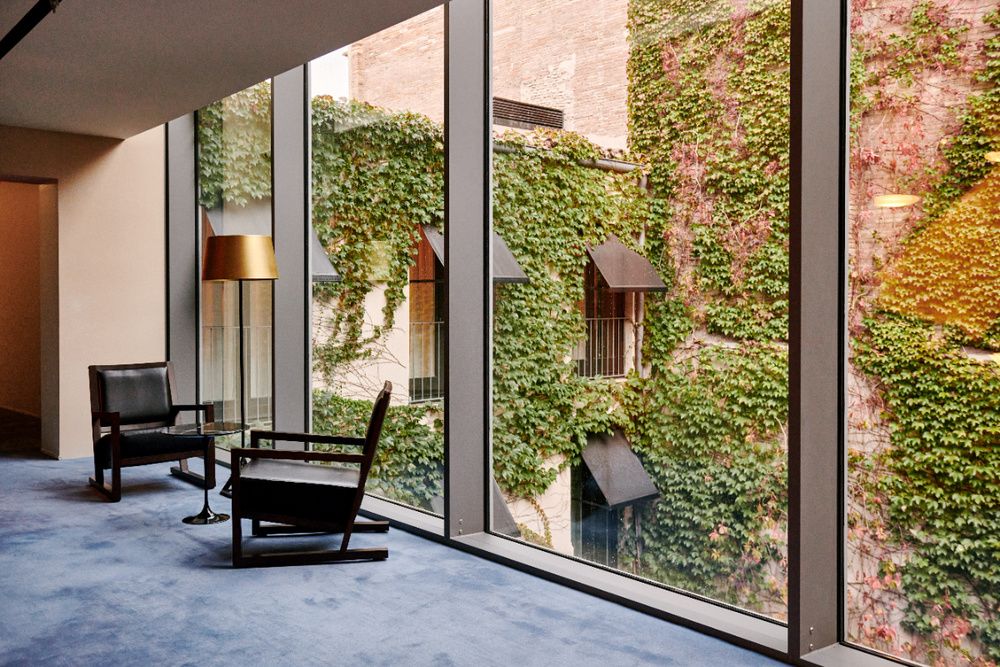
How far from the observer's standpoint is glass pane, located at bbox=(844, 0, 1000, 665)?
260 cm

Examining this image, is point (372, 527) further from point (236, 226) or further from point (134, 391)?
point (236, 226)

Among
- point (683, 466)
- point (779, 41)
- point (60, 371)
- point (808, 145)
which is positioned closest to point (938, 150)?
point (808, 145)

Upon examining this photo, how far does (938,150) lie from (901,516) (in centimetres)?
128

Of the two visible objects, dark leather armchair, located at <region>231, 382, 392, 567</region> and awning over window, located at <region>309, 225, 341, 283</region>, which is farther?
awning over window, located at <region>309, 225, 341, 283</region>

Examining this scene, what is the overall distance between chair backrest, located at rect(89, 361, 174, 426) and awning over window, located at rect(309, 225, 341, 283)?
1.47 m

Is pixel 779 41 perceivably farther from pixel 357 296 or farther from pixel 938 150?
pixel 357 296

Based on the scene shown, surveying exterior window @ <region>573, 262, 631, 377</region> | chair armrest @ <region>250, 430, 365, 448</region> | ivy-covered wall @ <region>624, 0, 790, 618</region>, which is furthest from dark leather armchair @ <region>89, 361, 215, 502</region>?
ivy-covered wall @ <region>624, 0, 790, 618</region>

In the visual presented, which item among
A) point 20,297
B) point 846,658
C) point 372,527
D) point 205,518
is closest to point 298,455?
point 372,527

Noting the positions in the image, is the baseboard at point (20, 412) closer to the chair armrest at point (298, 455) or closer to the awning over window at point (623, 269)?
the chair armrest at point (298, 455)

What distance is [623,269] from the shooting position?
3818mm

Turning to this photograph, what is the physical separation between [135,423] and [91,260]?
1.95 meters

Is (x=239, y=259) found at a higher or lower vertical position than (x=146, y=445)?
higher

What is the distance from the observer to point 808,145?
283 cm

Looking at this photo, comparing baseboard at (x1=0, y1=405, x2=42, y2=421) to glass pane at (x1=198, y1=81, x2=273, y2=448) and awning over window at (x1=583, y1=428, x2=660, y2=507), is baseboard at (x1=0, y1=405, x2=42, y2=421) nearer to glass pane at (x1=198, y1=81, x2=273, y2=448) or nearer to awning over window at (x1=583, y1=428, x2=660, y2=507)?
glass pane at (x1=198, y1=81, x2=273, y2=448)
